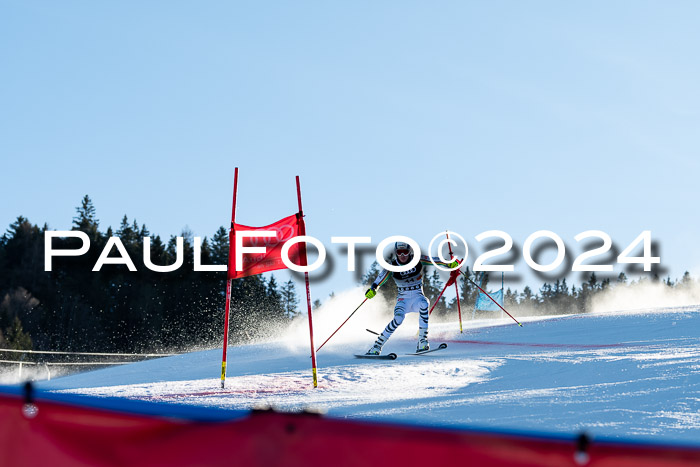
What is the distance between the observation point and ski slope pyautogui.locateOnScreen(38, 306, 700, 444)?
659 cm

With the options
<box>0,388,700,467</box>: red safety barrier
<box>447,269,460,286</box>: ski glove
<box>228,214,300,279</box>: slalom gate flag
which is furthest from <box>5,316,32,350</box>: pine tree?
<box>0,388,700,467</box>: red safety barrier

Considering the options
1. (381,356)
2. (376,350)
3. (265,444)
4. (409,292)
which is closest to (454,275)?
(409,292)

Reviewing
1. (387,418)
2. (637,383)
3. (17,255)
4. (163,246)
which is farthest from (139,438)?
(17,255)

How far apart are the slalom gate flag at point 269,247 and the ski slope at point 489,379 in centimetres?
146

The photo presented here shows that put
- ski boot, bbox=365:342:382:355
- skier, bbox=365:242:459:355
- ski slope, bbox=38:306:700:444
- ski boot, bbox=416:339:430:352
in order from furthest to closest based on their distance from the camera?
ski boot, bbox=416:339:430:352 → ski boot, bbox=365:342:382:355 → skier, bbox=365:242:459:355 → ski slope, bbox=38:306:700:444

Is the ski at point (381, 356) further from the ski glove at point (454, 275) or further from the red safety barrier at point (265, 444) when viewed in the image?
the red safety barrier at point (265, 444)

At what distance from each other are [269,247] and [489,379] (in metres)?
3.05

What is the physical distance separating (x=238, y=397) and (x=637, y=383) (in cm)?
418

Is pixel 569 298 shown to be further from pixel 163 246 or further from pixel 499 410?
pixel 499 410

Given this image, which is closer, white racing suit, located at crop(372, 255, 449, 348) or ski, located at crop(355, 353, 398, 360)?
ski, located at crop(355, 353, 398, 360)

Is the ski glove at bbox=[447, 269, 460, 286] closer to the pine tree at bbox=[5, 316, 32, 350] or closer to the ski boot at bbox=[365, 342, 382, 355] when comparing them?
the ski boot at bbox=[365, 342, 382, 355]

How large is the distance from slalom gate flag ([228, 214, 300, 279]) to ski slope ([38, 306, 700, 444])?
1.46 m

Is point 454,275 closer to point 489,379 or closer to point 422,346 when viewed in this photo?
point 422,346

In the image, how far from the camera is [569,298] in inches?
4552
